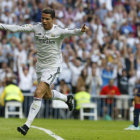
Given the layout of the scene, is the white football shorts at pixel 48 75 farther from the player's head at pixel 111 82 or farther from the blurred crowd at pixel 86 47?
the player's head at pixel 111 82

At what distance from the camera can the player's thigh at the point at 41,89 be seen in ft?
38.3

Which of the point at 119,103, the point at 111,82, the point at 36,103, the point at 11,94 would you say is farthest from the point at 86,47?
the point at 36,103

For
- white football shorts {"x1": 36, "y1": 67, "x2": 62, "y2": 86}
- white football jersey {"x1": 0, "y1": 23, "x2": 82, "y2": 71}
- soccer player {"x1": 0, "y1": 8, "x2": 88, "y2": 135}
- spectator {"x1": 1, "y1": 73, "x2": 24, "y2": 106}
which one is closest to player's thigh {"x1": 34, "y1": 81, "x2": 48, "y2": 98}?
soccer player {"x1": 0, "y1": 8, "x2": 88, "y2": 135}

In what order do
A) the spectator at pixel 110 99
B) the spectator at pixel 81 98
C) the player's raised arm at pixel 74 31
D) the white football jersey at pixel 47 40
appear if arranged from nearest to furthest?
the player's raised arm at pixel 74 31, the white football jersey at pixel 47 40, the spectator at pixel 81 98, the spectator at pixel 110 99

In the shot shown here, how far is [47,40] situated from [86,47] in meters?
11.1

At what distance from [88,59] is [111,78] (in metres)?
1.28

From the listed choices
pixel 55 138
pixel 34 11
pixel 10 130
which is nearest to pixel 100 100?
pixel 34 11

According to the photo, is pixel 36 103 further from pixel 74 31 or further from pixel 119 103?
pixel 119 103

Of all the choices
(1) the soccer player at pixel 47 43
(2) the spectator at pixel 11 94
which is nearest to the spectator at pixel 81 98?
(2) the spectator at pixel 11 94

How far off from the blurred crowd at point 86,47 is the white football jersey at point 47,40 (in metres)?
8.06

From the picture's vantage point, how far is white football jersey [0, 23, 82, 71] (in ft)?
40.4

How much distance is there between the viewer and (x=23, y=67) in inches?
826

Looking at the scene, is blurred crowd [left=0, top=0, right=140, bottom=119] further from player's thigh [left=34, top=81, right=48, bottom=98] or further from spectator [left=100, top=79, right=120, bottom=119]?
player's thigh [left=34, top=81, right=48, bottom=98]

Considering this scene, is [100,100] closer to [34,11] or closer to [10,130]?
[34,11]
